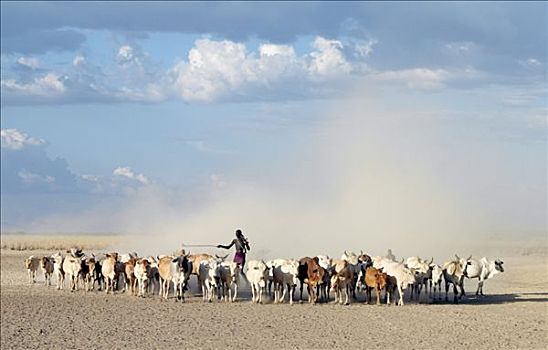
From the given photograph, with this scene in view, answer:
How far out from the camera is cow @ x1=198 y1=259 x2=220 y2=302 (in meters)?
31.7

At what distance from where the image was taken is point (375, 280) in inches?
1201

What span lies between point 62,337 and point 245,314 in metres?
6.09

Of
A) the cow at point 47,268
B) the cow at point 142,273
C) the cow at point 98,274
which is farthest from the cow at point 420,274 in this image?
the cow at point 47,268

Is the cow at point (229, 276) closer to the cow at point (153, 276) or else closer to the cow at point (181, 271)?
the cow at point (181, 271)

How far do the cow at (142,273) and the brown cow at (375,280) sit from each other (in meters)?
7.93

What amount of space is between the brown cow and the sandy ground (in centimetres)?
62

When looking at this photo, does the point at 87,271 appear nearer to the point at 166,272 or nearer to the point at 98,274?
the point at 98,274

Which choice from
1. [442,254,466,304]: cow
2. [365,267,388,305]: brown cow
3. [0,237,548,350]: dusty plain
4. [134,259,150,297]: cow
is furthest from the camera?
[134,259,150,297]: cow

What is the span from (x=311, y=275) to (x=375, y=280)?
2.30 metres

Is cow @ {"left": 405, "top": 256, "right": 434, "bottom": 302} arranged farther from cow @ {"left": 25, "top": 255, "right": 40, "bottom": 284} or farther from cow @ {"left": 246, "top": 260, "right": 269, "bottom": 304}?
cow @ {"left": 25, "top": 255, "right": 40, "bottom": 284}

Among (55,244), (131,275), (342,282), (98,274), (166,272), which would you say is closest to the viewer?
(342,282)

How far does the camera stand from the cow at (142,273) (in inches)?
1316

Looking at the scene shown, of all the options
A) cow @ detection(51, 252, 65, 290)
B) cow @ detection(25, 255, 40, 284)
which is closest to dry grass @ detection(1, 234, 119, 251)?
cow @ detection(25, 255, 40, 284)

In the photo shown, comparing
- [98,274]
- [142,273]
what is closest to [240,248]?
[142,273]
